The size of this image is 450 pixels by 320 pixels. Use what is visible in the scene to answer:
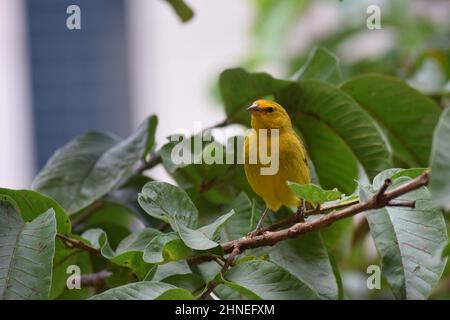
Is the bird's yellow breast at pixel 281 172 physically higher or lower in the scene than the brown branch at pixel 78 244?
higher

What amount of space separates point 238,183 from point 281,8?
104cm

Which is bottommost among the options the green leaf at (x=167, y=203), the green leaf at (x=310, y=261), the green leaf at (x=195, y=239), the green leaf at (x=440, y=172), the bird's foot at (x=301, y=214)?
the green leaf at (x=310, y=261)

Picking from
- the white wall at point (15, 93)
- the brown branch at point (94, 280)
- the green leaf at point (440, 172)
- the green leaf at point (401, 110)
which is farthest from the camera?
the white wall at point (15, 93)

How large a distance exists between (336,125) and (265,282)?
209 mm

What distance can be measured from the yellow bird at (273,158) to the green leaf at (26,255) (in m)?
0.15

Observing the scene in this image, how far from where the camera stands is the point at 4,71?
2988 mm

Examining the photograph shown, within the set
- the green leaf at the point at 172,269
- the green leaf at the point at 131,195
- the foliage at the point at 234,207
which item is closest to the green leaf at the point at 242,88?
the foliage at the point at 234,207

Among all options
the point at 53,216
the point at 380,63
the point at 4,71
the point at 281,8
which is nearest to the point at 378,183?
the point at 53,216

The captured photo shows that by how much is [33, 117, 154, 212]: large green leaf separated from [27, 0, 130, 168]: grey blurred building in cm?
223

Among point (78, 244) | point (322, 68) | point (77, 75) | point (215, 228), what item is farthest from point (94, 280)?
point (77, 75)

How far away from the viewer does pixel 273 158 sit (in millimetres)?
594

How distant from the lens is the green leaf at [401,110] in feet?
2.49

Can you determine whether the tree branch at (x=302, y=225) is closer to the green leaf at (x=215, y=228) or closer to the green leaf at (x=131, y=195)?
the green leaf at (x=215, y=228)
